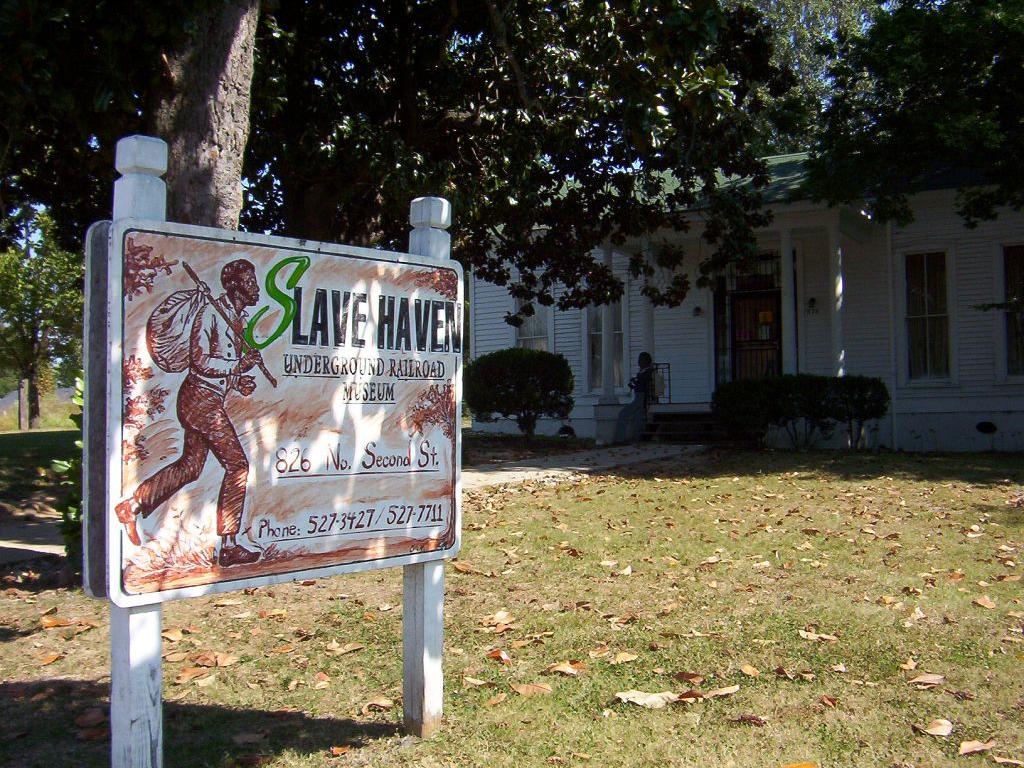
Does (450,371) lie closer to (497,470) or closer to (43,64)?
(43,64)

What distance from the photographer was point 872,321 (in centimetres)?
1745

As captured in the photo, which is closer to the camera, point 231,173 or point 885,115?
point 231,173

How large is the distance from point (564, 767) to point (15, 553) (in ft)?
17.8

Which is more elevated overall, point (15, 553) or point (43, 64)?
point (43, 64)

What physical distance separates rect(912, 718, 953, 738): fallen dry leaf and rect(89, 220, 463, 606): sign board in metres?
2.00

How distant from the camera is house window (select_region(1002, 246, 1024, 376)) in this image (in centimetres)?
1634

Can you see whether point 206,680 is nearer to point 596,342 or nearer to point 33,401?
point 596,342

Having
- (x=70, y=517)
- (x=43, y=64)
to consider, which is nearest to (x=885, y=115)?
(x=43, y=64)

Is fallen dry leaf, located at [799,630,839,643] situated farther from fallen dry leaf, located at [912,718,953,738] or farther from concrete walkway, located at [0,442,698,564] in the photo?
concrete walkway, located at [0,442,698,564]

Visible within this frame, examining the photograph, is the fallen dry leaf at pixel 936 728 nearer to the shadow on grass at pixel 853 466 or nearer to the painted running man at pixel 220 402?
the painted running man at pixel 220 402

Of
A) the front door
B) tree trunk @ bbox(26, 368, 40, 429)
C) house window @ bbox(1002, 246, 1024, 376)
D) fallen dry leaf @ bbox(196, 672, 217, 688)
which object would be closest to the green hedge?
house window @ bbox(1002, 246, 1024, 376)

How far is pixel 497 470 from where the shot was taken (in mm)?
13031

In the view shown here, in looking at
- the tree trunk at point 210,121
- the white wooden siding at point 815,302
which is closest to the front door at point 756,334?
the white wooden siding at point 815,302

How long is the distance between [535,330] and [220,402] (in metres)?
18.8
